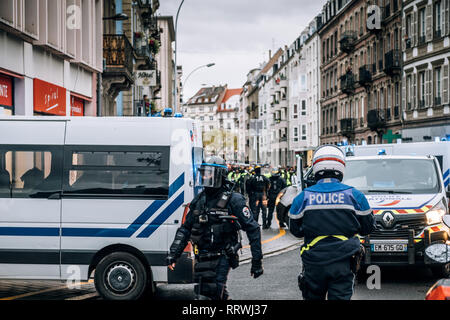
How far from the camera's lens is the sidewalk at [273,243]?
1361cm

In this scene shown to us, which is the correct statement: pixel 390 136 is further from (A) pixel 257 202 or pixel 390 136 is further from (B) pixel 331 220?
(B) pixel 331 220

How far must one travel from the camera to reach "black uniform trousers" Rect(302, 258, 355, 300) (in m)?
5.20

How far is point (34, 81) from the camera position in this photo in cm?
1662

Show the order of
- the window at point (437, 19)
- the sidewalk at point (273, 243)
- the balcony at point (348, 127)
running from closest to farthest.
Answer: the sidewalk at point (273, 243) → the window at point (437, 19) → the balcony at point (348, 127)

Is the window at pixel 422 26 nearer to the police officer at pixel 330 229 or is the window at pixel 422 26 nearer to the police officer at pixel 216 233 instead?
the police officer at pixel 216 233

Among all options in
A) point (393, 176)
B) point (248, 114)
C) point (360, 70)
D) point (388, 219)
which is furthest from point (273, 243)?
point (248, 114)

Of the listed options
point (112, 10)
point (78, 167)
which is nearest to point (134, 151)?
point (78, 167)

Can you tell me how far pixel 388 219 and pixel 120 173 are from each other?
13.5 feet

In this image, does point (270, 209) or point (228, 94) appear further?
point (228, 94)

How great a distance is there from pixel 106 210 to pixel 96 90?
52.0 feet

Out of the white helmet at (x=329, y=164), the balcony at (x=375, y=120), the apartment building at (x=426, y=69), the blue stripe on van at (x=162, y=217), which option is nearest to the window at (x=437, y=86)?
the apartment building at (x=426, y=69)

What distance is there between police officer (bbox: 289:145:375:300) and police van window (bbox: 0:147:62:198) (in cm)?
414

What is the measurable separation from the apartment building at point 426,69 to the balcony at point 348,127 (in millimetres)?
13533

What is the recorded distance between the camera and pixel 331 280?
5.24 m
